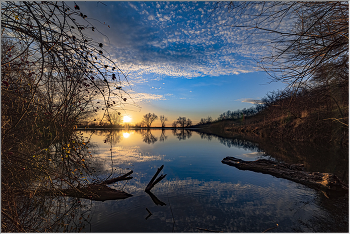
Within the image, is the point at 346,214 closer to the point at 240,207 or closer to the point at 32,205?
the point at 240,207

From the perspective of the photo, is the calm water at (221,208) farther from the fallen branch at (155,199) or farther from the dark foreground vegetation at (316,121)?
the dark foreground vegetation at (316,121)

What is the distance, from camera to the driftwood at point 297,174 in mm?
7514

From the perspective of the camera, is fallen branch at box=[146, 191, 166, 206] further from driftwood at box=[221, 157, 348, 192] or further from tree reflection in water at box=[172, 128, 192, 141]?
tree reflection in water at box=[172, 128, 192, 141]

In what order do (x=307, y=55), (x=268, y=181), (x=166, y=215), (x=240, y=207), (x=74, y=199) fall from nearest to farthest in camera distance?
(x=307, y=55) → (x=166, y=215) → (x=240, y=207) → (x=74, y=199) → (x=268, y=181)

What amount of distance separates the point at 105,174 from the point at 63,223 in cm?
495

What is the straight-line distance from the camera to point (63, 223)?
5.40 metres

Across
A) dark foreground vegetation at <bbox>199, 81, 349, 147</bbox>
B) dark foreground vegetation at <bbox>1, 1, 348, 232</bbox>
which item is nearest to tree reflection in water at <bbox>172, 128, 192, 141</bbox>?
dark foreground vegetation at <bbox>199, 81, 349, 147</bbox>

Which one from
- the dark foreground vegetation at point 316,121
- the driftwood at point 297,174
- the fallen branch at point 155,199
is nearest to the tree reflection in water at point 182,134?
the dark foreground vegetation at point 316,121

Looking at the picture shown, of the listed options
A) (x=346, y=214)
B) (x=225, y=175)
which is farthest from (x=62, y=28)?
(x=225, y=175)

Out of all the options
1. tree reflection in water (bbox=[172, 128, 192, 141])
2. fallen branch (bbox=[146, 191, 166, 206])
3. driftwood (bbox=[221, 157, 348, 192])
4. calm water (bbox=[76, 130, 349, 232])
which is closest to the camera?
calm water (bbox=[76, 130, 349, 232])

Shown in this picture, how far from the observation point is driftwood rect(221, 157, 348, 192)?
24.7 ft

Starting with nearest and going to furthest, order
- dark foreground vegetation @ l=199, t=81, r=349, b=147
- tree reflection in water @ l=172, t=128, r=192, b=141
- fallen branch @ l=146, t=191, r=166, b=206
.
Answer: fallen branch @ l=146, t=191, r=166, b=206, dark foreground vegetation @ l=199, t=81, r=349, b=147, tree reflection in water @ l=172, t=128, r=192, b=141

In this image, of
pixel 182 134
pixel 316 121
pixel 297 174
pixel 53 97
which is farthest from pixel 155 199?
pixel 182 134

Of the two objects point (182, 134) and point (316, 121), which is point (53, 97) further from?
point (182, 134)
